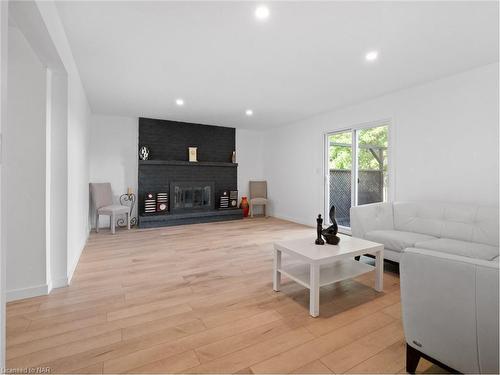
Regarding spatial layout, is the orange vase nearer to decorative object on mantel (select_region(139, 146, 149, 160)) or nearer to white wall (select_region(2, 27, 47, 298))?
decorative object on mantel (select_region(139, 146, 149, 160))

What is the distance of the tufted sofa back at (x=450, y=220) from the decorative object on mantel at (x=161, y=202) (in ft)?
14.4

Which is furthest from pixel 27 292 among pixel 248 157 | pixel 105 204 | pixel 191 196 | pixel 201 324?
pixel 248 157

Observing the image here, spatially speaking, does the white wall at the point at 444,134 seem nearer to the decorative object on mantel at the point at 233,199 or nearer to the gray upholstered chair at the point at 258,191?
the gray upholstered chair at the point at 258,191

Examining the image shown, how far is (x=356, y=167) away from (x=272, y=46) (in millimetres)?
2824

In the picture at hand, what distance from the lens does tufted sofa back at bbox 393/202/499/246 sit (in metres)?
2.44

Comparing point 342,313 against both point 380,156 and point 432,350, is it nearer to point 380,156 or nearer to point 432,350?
point 432,350

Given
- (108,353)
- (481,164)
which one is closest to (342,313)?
(108,353)

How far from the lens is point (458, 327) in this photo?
1046 mm

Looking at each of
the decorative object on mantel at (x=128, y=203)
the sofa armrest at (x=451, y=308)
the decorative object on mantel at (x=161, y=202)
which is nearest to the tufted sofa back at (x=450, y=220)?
the sofa armrest at (x=451, y=308)

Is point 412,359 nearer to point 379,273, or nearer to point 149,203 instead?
point 379,273

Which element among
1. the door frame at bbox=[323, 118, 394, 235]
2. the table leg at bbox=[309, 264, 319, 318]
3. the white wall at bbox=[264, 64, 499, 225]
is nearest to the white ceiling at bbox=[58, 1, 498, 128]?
the white wall at bbox=[264, 64, 499, 225]

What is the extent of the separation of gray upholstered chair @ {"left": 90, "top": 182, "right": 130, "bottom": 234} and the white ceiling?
1694 millimetres

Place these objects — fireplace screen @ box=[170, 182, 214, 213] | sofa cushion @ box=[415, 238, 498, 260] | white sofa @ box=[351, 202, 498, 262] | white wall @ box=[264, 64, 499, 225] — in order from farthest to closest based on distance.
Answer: fireplace screen @ box=[170, 182, 214, 213] < white wall @ box=[264, 64, 499, 225] < white sofa @ box=[351, 202, 498, 262] < sofa cushion @ box=[415, 238, 498, 260]

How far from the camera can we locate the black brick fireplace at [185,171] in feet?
17.5
